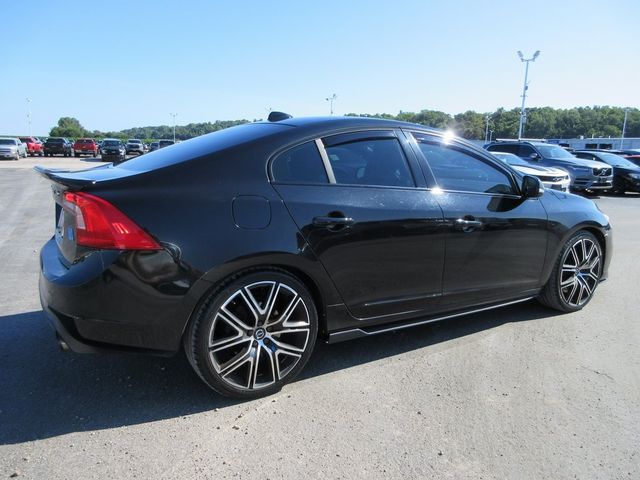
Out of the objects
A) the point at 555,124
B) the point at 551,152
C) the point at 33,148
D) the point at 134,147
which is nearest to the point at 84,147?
the point at 134,147

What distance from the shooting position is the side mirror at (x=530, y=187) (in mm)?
3988

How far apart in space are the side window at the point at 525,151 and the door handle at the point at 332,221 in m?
15.3

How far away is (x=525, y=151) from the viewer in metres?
16.7

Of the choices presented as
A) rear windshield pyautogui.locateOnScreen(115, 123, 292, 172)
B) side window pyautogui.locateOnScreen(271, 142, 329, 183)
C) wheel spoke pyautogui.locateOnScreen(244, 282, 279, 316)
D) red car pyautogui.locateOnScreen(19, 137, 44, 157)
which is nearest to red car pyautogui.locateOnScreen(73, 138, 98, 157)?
red car pyautogui.locateOnScreen(19, 137, 44, 157)

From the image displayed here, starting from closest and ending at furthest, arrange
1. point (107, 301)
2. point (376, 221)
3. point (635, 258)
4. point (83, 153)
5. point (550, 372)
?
point (107, 301), point (376, 221), point (550, 372), point (635, 258), point (83, 153)

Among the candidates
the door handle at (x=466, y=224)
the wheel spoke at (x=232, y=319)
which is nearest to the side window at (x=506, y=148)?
the door handle at (x=466, y=224)

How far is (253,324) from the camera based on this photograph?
2.90 m

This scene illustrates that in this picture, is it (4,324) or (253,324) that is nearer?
(253,324)

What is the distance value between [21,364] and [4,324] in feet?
2.78

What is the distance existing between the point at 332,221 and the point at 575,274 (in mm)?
2706

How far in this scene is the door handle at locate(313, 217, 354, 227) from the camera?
2974 millimetres

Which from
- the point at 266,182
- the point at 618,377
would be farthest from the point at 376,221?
the point at 618,377

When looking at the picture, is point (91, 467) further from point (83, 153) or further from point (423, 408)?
point (83, 153)

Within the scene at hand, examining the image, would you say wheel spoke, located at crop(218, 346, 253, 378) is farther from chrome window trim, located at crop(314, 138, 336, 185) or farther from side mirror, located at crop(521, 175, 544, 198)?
side mirror, located at crop(521, 175, 544, 198)
